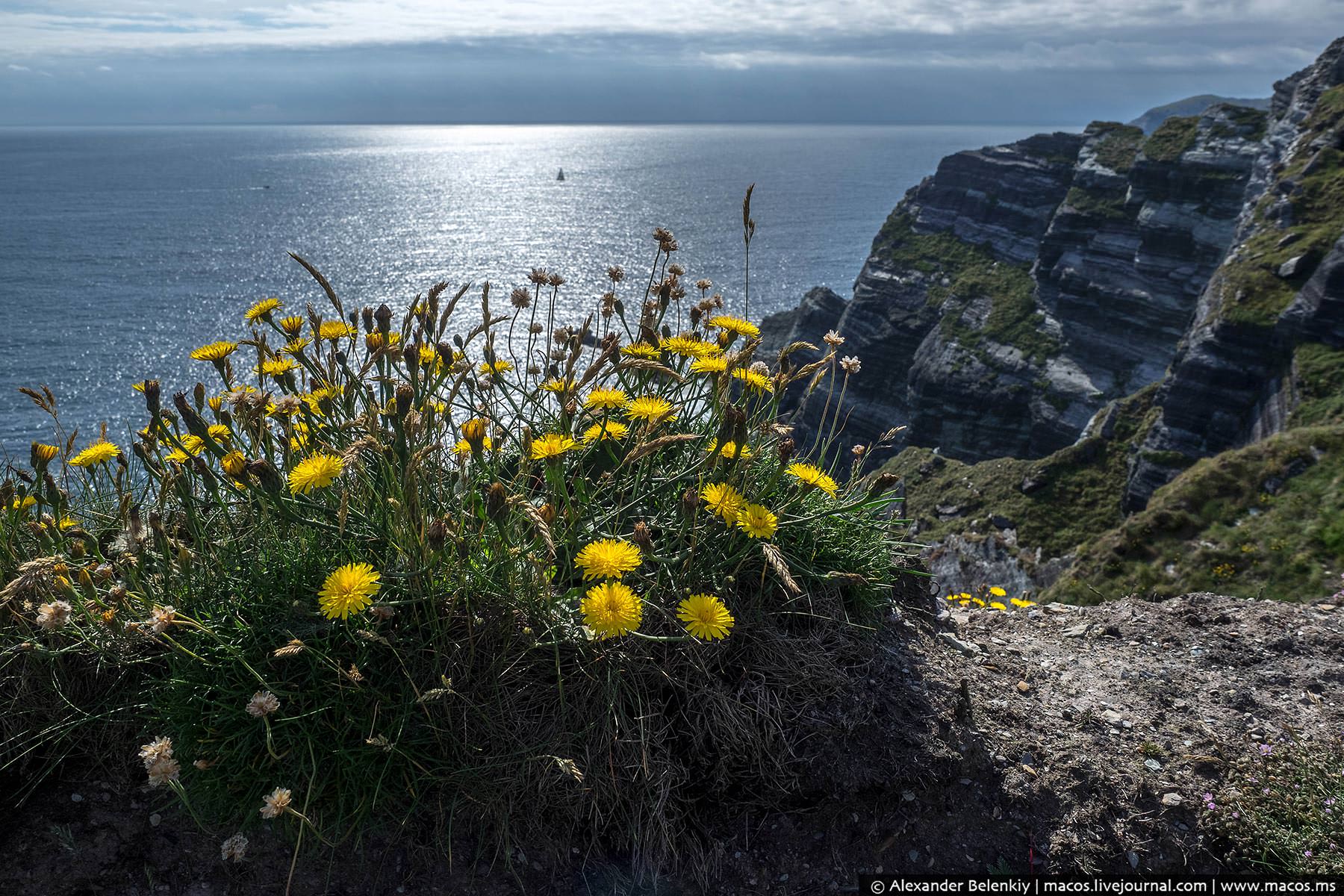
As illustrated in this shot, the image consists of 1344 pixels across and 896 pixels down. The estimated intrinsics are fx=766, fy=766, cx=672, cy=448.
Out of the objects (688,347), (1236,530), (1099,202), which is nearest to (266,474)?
(688,347)

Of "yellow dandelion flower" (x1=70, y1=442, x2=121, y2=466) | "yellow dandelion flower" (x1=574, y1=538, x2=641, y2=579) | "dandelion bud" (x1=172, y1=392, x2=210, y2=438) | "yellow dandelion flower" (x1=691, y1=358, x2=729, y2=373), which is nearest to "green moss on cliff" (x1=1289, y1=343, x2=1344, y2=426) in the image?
"yellow dandelion flower" (x1=691, y1=358, x2=729, y2=373)

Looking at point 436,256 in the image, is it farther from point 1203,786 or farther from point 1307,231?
point 1203,786

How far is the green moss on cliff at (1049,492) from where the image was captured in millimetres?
41281

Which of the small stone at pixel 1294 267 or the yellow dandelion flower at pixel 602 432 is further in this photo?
the small stone at pixel 1294 267

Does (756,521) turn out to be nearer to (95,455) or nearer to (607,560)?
(607,560)

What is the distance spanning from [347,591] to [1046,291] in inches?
3168

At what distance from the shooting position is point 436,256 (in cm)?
9131

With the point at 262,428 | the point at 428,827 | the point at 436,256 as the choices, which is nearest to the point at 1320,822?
the point at 428,827

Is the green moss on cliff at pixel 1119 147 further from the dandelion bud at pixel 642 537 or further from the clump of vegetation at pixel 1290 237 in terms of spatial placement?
the dandelion bud at pixel 642 537

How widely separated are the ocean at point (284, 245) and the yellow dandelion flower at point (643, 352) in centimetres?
1853

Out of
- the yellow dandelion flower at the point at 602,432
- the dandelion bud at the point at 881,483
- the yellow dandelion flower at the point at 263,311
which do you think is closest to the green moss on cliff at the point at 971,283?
the dandelion bud at the point at 881,483

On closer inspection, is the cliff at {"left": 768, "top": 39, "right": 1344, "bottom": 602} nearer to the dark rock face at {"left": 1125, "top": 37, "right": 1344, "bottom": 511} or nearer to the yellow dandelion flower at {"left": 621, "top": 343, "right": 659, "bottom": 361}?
the dark rock face at {"left": 1125, "top": 37, "right": 1344, "bottom": 511}

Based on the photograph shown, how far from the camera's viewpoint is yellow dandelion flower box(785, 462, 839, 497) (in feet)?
11.6

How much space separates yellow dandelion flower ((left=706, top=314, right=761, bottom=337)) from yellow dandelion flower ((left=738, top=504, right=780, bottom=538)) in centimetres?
104
